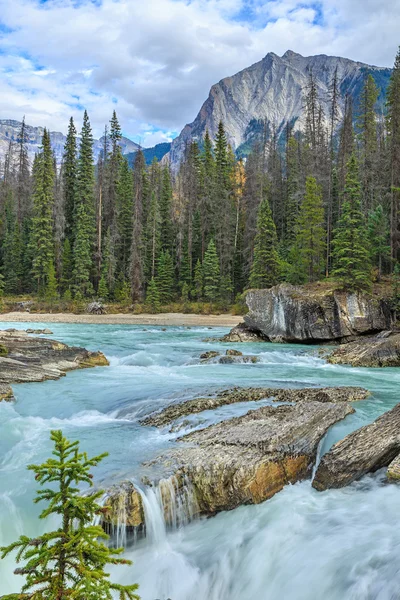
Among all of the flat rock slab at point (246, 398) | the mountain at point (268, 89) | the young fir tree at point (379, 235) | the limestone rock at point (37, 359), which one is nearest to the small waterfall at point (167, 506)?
the flat rock slab at point (246, 398)

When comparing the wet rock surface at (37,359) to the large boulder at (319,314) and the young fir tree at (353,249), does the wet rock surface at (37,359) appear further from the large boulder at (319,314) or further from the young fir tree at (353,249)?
the young fir tree at (353,249)

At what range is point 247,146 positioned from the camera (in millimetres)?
165750

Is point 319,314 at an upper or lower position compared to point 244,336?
upper

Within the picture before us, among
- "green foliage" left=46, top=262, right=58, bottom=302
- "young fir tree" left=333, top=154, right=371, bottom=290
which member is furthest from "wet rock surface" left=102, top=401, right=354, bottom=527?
"green foliage" left=46, top=262, right=58, bottom=302

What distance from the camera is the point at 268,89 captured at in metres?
181

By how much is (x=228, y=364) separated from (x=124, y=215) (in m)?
38.8

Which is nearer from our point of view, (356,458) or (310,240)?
(356,458)

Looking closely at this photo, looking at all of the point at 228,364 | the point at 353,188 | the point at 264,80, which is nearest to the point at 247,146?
the point at 264,80

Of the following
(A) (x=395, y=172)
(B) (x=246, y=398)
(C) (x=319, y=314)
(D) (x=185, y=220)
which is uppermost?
(D) (x=185, y=220)

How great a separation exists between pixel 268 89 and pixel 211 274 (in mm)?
161475

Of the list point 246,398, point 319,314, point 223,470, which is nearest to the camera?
point 223,470

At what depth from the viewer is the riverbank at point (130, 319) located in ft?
122

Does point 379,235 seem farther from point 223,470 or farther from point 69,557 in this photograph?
point 69,557

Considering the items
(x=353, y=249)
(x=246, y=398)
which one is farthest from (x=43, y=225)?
(x=246, y=398)
